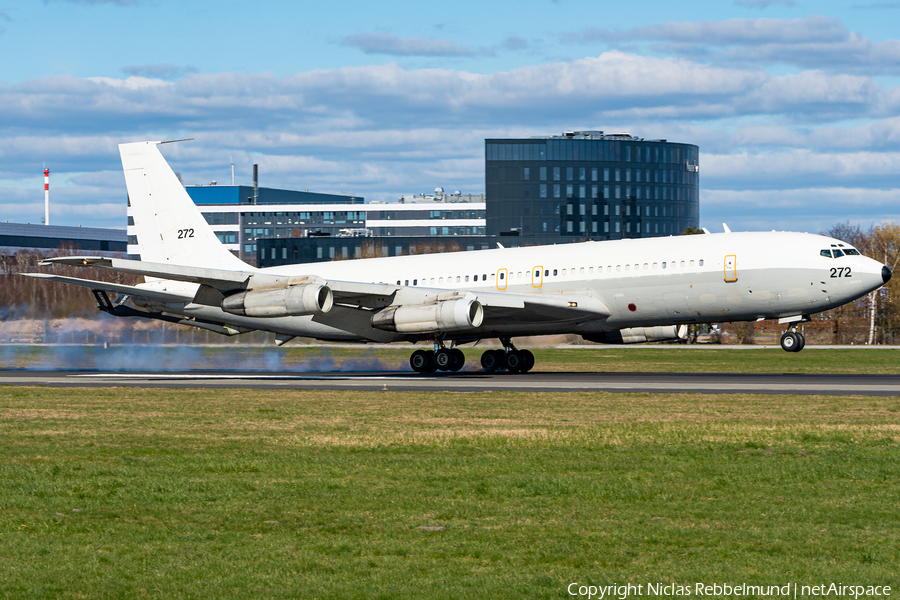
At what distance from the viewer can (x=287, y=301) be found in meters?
35.1

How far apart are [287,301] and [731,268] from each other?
15.9 metres

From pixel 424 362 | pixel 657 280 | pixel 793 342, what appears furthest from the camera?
pixel 424 362

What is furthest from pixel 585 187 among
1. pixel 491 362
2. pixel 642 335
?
pixel 642 335

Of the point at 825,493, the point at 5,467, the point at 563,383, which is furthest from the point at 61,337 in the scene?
the point at 825,493

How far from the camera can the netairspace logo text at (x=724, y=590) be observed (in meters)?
8.15

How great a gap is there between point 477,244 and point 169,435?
4335 inches

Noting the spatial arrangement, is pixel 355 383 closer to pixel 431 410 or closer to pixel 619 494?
pixel 431 410

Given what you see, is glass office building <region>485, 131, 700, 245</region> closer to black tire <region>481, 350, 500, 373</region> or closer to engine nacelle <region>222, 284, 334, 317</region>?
black tire <region>481, 350, 500, 373</region>

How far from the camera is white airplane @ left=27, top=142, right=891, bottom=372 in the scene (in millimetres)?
33594

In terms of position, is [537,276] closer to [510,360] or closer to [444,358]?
[510,360]

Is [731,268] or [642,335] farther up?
[731,268]

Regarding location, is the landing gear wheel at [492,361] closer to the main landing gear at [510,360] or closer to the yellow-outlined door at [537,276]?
the main landing gear at [510,360]

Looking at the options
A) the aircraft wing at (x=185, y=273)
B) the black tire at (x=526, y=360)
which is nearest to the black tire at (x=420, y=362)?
the black tire at (x=526, y=360)

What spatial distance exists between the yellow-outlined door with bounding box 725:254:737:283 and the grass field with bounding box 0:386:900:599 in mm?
12205
